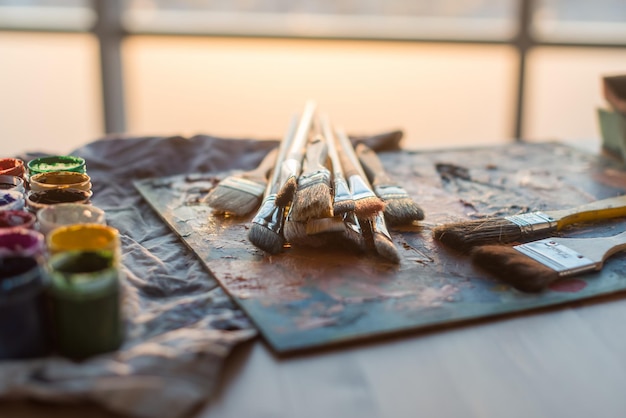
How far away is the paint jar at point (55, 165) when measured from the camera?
4.56ft

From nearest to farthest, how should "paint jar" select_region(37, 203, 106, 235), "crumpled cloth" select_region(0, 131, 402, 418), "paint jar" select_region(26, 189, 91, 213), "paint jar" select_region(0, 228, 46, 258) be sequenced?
"crumpled cloth" select_region(0, 131, 402, 418) → "paint jar" select_region(0, 228, 46, 258) → "paint jar" select_region(37, 203, 106, 235) → "paint jar" select_region(26, 189, 91, 213)

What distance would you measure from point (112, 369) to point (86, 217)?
0.36m

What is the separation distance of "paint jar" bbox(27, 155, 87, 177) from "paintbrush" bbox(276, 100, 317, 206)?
39 cm

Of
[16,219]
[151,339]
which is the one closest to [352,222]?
[151,339]

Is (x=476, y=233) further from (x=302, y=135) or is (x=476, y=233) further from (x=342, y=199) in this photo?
(x=302, y=135)

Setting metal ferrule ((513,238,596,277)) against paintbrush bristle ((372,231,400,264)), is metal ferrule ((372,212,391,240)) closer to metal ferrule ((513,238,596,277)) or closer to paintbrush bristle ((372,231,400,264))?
paintbrush bristle ((372,231,400,264))

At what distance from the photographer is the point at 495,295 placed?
3.83 ft

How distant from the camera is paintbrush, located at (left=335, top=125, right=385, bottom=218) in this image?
4.39 ft

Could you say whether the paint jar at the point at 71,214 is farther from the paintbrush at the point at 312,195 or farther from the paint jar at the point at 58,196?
the paintbrush at the point at 312,195

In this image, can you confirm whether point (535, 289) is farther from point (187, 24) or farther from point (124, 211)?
point (187, 24)

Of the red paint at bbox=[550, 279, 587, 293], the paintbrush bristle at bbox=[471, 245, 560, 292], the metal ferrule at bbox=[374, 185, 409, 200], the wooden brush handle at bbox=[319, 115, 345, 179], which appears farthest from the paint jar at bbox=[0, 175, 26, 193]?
the red paint at bbox=[550, 279, 587, 293]

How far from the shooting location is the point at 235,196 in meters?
1.52

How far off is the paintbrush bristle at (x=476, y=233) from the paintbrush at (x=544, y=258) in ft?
0.14

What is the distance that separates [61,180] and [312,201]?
470 millimetres
